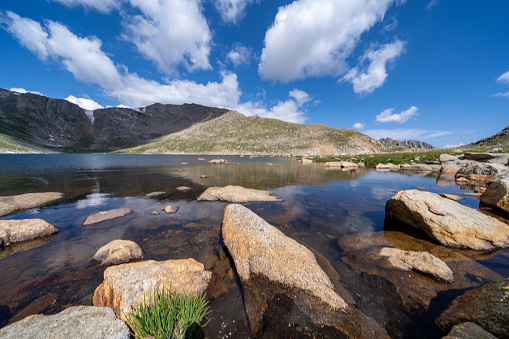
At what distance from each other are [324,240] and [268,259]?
159 inches

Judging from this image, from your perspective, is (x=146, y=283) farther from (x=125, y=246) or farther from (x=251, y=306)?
(x=125, y=246)

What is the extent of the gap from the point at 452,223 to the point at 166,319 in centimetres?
1197

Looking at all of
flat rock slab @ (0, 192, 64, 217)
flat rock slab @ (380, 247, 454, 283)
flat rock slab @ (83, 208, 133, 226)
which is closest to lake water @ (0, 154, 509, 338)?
flat rock slab @ (380, 247, 454, 283)

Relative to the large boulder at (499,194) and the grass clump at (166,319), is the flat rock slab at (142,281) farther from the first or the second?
the large boulder at (499,194)

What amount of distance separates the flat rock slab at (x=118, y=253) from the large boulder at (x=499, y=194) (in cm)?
2102

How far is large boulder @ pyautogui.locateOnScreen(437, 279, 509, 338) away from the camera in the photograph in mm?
3523

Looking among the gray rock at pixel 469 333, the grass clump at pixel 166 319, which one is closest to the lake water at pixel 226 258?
the grass clump at pixel 166 319

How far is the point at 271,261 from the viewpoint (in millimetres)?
6312

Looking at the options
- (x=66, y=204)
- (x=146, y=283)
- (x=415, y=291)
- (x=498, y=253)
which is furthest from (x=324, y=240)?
(x=66, y=204)

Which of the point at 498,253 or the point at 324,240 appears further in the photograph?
the point at 324,240

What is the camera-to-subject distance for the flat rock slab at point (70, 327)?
2.94m

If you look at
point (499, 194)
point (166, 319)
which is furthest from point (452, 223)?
point (166, 319)

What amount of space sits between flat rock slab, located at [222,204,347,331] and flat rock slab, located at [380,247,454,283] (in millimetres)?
3204

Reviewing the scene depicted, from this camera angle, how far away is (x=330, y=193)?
60.4 feet
